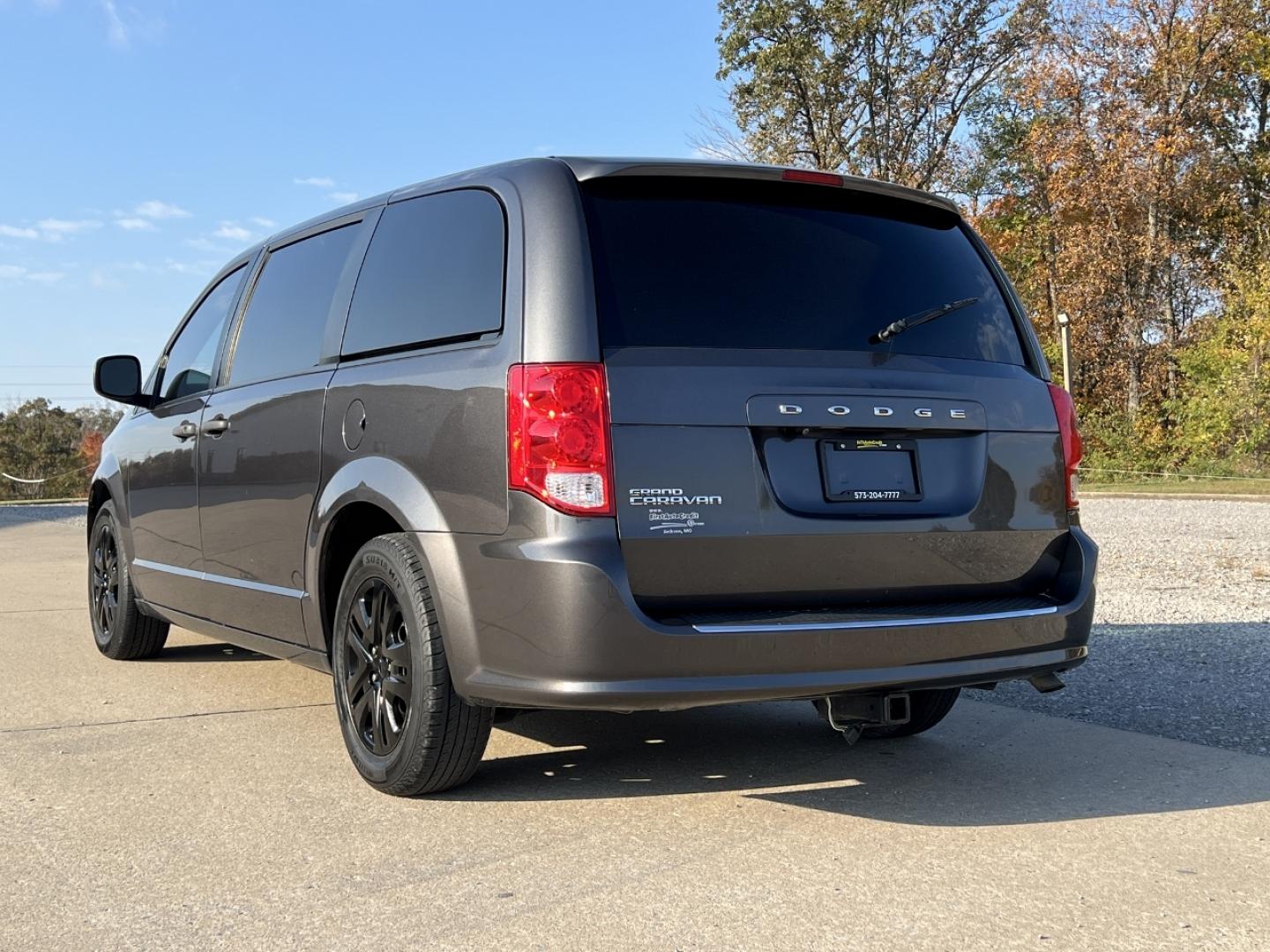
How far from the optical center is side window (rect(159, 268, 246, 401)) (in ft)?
19.9

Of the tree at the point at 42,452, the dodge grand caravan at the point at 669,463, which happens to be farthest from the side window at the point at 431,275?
the tree at the point at 42,452

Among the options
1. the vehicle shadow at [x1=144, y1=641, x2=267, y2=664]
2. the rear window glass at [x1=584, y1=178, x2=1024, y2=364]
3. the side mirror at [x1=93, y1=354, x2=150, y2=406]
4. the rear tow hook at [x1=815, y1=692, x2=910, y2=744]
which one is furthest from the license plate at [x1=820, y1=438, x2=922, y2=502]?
the vehicle shadow at [x1=144, y1=641, x2=267, y2=664]

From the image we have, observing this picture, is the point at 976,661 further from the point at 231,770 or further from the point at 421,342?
the point at 231,770

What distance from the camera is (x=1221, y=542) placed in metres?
13.6

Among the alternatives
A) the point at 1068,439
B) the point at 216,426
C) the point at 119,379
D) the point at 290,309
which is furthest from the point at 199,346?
the point at 1068,439

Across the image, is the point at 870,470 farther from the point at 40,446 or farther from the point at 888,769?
the point at 40,446

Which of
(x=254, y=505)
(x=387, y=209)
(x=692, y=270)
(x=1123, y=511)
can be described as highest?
(x=387, y=209)

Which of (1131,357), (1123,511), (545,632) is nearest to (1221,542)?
(1123,511)

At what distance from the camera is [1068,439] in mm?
4406

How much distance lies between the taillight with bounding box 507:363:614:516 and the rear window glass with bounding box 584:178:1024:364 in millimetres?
168

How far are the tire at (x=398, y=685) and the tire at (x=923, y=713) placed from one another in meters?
1.77

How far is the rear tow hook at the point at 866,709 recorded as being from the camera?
12.7 feet

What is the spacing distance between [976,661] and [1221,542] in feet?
35.3

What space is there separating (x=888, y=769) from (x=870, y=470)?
4.37 feet
